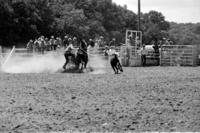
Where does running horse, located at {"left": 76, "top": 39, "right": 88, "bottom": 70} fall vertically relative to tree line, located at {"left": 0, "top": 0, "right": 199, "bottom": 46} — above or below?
below

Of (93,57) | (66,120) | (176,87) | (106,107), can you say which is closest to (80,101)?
(106,107)

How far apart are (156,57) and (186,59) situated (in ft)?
6.87

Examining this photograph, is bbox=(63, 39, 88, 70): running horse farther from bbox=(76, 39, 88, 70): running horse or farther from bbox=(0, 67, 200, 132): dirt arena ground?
bbox=(0, 67, 200, 132): dirt arena ground

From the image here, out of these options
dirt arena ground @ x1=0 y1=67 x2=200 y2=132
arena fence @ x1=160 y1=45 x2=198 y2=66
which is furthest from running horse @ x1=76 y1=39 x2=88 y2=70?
dirt arena ground @ x1=0 y1=67 x2=200 y2=132

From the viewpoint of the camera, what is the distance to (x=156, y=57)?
35875mm

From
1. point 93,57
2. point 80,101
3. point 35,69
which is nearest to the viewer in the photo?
point 80,101

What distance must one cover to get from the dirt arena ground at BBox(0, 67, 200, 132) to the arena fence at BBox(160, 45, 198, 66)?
728 inches

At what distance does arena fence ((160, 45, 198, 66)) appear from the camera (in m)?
34.9

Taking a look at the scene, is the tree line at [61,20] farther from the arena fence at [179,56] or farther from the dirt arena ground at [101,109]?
the dirt arena ground at [101,109]

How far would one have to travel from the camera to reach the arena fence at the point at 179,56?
34875 mm

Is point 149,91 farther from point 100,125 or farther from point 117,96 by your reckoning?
point 100,125

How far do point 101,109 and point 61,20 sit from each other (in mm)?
72876

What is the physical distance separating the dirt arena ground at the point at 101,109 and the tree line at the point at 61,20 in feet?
71.0

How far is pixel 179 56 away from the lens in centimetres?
3522
